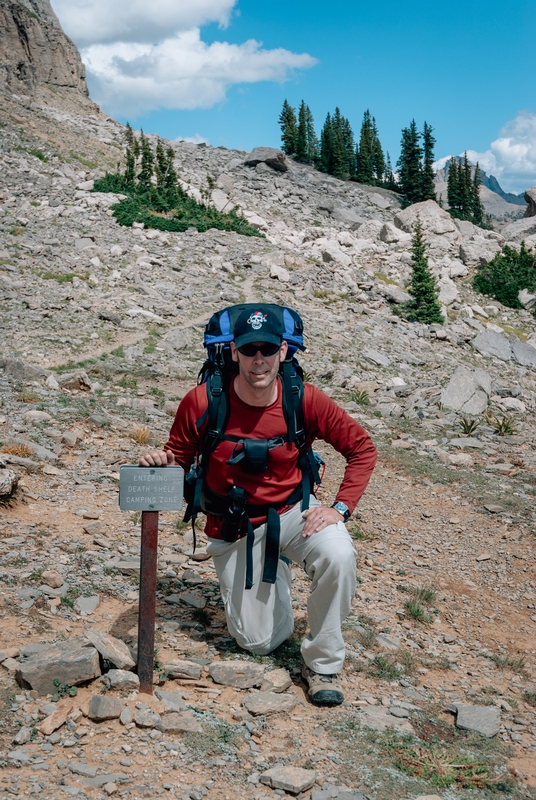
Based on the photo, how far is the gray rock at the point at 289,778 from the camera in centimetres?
300

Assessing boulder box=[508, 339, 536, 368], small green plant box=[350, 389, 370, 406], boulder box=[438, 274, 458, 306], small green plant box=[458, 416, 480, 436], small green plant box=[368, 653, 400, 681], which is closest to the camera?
small green plant box=[368, 653, 400, 681]

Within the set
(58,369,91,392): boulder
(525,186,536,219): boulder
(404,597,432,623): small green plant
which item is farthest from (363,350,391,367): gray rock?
(525,186,536,219): boulder

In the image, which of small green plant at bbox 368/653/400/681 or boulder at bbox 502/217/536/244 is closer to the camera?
small green plant at bbox 368/653/400/681

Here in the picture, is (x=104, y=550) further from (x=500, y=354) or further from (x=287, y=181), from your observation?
(x=287, y=181)

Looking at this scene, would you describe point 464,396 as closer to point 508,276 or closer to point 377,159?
point 508,276

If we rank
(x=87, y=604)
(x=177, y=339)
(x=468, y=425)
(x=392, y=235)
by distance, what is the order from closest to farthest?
1. (x=87, y=604)
2. (x=468, y=425)
3. (x=177, y=339)
4. (x=392, y=235)

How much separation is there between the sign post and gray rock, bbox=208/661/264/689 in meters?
0.47

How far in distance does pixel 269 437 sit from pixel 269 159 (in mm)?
42569

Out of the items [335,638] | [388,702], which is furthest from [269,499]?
[388,702]

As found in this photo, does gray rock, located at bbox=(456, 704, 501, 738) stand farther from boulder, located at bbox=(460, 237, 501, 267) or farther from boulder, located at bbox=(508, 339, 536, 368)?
boulder, located at bbox=(460, 237, 501, 267)

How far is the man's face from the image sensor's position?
374 cm

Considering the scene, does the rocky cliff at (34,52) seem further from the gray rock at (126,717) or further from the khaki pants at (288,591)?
the gray rock at (126,717)

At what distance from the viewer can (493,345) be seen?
2005 centimetres

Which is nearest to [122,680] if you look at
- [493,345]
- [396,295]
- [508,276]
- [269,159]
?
[493,345]
